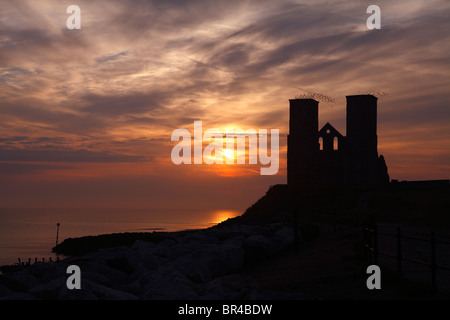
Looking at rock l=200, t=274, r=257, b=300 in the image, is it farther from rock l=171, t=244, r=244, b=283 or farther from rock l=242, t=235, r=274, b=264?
rock l=242, t=235, r=274, b=264

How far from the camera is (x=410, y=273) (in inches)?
427

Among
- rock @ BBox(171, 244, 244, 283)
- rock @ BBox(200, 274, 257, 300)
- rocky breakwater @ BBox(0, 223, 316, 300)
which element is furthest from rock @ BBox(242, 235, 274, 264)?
rock @ BBox(200, 274, 257, 300)

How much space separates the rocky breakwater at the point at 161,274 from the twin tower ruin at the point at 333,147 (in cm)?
4183

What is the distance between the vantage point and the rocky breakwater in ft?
29.1

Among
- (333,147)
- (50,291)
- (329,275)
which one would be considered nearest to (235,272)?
(329,275)

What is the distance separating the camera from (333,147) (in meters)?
60.7

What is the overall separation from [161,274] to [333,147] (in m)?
52.8

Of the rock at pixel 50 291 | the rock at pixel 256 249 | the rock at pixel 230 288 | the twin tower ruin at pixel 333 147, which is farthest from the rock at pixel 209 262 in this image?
the twin tower ruin at pixel 333 147

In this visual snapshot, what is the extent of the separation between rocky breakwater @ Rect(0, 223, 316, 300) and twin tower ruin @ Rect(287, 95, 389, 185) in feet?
137

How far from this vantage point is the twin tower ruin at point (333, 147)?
59.2m

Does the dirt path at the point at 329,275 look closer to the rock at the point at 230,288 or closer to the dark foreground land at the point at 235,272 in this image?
the dark foreground land at the point at 235,272
